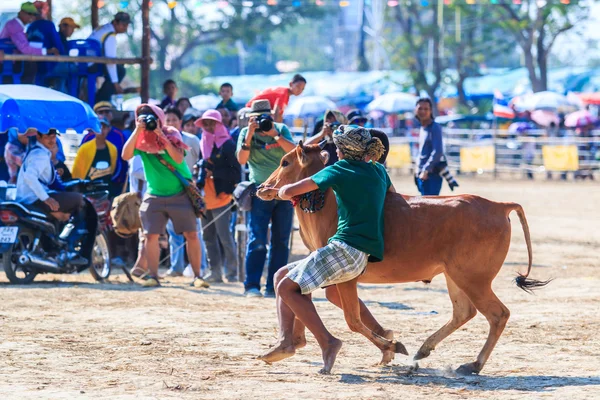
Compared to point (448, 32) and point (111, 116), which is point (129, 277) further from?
point (448, 32)

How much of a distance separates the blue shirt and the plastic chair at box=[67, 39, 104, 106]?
458 cm

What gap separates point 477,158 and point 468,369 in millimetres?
27090

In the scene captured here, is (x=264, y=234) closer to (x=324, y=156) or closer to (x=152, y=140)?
(x=152, y=140)

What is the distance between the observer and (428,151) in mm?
13633

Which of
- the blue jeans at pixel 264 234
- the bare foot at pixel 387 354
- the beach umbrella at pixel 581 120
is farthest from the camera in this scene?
the beach umbrella at pixel 581 120

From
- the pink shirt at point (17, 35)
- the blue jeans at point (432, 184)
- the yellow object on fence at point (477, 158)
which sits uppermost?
the pink shirt at point (17, 35)

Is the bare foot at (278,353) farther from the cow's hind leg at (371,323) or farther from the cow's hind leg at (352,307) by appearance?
the cow's hind leg at (371,323)

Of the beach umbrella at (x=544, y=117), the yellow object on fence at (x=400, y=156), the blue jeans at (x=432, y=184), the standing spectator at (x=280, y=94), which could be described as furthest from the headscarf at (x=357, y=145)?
the beach umbrella at (x=544, y=117)

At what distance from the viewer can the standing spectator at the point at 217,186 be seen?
12422mm

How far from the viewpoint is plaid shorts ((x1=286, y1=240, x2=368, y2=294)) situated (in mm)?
7039

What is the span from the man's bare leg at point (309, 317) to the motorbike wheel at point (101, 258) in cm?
564

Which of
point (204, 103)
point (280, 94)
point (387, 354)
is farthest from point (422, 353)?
point (204, 103)

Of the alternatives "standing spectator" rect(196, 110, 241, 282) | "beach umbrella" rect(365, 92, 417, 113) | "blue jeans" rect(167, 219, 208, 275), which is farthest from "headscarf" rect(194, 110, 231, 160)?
"beach umbrella" rect(365, 92, 417, 113)

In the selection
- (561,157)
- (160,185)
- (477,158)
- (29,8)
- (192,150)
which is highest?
(29,8)
